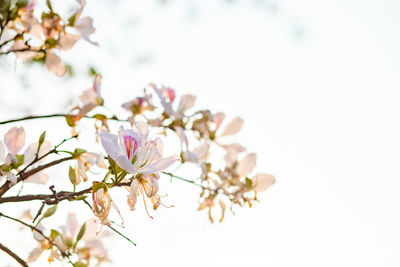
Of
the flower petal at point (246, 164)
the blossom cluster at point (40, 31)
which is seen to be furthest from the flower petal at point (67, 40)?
the flower petal at point (246, 164)

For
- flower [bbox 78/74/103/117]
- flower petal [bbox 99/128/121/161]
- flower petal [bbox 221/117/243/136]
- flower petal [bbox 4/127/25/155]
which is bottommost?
flower petal [bbox 99/128/121/161]

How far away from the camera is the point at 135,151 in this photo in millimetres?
470

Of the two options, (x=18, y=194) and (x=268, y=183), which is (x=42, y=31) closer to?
(x=18, y=194)

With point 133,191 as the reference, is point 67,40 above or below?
above

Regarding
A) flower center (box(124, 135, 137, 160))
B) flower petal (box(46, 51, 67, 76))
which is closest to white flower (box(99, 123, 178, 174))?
flower center (box(124, 135, 137, 160))

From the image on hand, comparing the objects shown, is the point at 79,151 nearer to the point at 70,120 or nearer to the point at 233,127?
the point at 70,120

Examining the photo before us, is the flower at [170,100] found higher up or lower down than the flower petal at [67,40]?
lower down

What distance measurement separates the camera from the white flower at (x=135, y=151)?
0.45 metres

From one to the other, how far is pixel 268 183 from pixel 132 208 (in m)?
0.18

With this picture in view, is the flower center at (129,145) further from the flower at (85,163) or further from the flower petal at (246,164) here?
the flower petal at (246,164)

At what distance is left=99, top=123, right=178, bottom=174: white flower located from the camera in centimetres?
45

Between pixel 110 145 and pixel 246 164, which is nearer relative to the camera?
pixel 110 145

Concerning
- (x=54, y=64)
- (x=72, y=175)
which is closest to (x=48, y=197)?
(x=72, y=175)

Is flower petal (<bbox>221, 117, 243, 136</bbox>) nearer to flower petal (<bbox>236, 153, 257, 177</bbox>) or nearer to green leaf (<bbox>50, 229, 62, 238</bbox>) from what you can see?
flower petal (<bbox>236, 153, 257, 177</bbox>)
